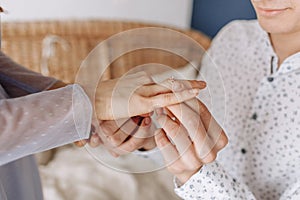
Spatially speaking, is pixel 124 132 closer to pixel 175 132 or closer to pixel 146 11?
pixel 175 132

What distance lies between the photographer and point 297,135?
84cm

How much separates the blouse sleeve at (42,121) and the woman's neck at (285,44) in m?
0.45

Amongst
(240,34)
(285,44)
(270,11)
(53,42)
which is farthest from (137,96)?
(53,42)

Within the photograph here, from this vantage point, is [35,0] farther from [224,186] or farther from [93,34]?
[224,186]

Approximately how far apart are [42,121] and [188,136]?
20 cm

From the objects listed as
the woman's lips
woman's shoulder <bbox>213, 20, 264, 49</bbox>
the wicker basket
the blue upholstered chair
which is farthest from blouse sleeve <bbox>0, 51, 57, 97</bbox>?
the blue upholstered chair

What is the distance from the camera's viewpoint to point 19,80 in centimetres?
71

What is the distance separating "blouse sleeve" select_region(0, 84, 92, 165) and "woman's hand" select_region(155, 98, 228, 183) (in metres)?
0.11

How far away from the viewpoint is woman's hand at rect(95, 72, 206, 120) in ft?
2.00

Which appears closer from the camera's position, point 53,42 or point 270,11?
point 270,11

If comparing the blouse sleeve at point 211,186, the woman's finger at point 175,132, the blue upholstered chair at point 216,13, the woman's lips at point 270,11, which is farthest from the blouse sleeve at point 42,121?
the blue upholstered chair at point 216,13

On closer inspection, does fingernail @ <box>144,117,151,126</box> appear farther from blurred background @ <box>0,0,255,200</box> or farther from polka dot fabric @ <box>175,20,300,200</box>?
blurred background @ <box>0,0,255,200</box>

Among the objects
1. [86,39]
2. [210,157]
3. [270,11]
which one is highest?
[270,11]

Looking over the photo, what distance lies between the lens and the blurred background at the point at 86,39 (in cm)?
121
